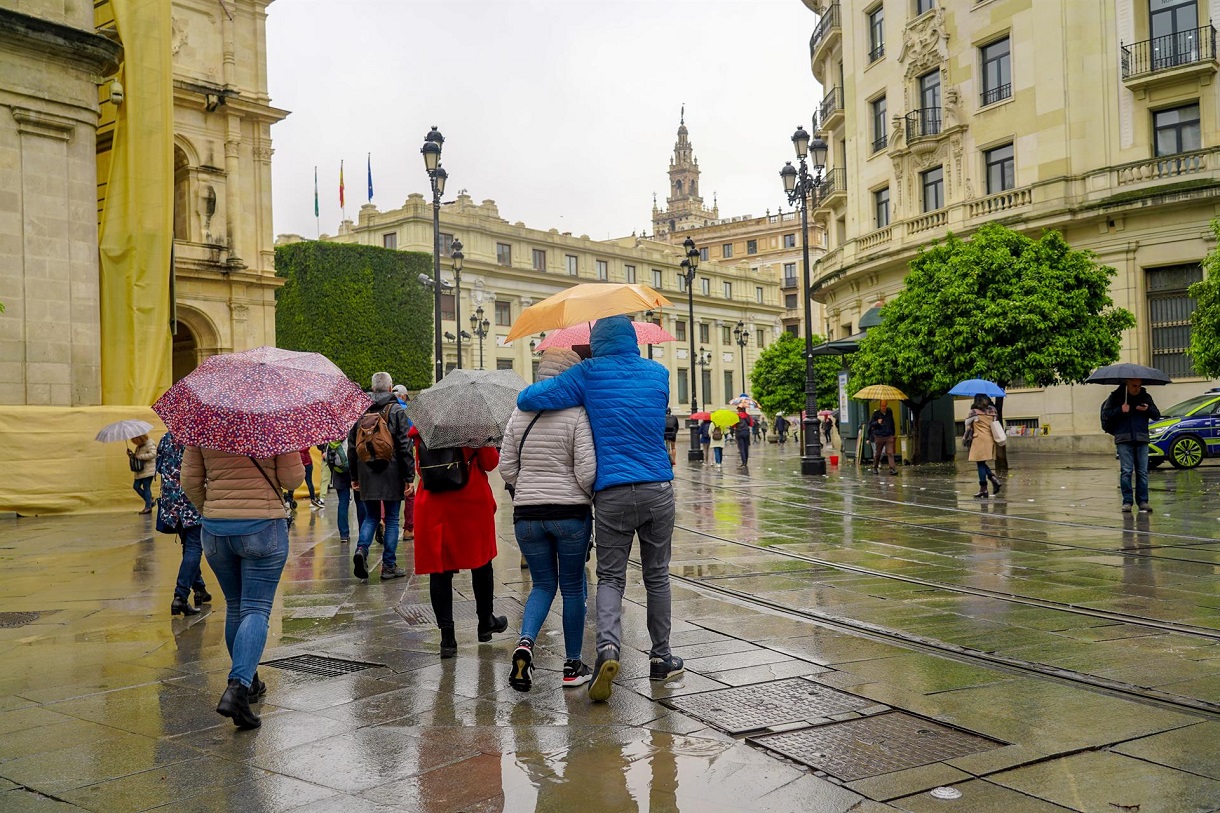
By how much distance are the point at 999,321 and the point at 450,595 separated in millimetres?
20255

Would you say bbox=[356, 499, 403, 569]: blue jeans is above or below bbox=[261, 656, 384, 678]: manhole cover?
above

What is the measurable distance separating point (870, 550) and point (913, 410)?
16749 millimetres

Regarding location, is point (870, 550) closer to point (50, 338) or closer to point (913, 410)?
point (50, 338)

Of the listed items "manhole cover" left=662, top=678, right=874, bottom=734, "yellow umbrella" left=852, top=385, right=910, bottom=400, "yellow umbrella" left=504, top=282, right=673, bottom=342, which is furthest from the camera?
"yellow umbrella" left=852, top=385, right=910, bottom=400

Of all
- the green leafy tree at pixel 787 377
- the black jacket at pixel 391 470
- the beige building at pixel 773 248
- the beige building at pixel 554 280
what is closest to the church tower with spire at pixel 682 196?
the beige building at pixel 773 248

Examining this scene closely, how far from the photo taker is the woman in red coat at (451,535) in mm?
6383

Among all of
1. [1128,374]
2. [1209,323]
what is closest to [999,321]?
[1209,323]

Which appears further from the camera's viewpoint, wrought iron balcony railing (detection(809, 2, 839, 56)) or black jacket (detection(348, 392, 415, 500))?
wrought iron balcony railing (detection(809, 2, 839, 56))

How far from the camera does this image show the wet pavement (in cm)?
404

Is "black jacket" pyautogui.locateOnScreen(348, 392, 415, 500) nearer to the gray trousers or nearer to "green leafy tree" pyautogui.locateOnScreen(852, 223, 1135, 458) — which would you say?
the gray trousers

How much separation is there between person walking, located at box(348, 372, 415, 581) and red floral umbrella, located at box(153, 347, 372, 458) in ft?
14.5

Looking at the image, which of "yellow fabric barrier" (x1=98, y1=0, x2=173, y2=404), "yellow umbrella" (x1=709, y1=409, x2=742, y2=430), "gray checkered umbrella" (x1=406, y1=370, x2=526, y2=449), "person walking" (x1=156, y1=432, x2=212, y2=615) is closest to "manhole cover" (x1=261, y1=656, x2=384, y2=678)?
"gray checkered umbrella" (x1=406, y1=370, x2=526, y2=449)

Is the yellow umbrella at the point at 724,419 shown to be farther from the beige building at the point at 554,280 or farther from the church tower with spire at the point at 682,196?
the church tower with spire at the point at 682,196

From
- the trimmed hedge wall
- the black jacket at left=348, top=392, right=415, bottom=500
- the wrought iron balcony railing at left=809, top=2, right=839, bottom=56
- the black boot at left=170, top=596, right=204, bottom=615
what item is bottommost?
the black boot at left=170, top=596, right=204, bottom=615
